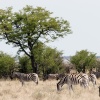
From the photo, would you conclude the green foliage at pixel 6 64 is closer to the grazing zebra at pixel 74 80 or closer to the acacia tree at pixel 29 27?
the acacia tree at pixel 29 27

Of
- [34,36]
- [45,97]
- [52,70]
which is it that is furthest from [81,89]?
[52,70]

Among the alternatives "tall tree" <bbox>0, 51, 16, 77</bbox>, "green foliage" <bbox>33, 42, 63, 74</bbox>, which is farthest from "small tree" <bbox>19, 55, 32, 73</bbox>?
"green foliage" <bbox>33, 42, 63, 74</bbox>

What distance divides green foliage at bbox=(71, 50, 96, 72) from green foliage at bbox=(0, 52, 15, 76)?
9.49 m

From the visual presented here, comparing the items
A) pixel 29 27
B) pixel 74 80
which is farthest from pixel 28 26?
pixel 74 80

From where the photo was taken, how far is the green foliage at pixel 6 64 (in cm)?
4419

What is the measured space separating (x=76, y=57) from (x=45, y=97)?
32.9 meters

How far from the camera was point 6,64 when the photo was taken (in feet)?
145

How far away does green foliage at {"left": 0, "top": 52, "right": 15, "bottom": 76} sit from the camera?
4419 centimetres

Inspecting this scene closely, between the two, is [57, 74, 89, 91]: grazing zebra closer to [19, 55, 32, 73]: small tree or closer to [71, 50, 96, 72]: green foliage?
[19, 55, 32, 73]: small tree

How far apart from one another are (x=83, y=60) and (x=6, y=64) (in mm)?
11154

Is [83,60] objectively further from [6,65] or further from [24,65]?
[6,65]

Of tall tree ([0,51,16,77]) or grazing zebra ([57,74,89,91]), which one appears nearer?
grazing zebra ([57,74,89,91])

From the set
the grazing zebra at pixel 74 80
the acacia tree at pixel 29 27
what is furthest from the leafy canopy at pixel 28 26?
the grazing zebra at pixel 74 80

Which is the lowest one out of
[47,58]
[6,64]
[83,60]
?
[6,64]
